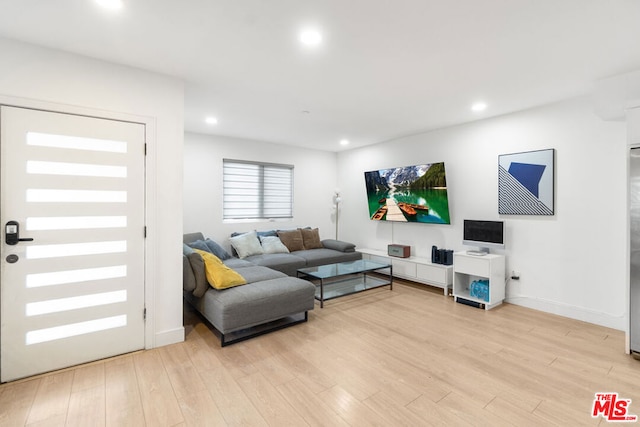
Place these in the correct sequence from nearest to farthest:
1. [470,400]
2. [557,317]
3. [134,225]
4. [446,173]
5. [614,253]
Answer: [470,400], [134,225], [614,253], [557,317], [446,173]

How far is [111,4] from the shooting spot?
183 centimetres

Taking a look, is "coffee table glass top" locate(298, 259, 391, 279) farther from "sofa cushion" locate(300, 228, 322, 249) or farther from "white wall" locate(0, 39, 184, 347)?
"white wall" locate(0, 39, 184, 347)

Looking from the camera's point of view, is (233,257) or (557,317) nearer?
(557,317)

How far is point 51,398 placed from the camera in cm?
203

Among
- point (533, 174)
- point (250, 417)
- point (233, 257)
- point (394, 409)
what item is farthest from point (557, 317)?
point (233, 257)

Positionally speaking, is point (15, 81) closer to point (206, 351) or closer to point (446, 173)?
point (206, 351)

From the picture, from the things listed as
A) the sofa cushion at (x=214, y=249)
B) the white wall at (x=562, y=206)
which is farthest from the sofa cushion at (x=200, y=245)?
the white wall at (x=562, y=206)

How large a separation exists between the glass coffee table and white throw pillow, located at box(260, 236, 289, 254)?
0.71 m

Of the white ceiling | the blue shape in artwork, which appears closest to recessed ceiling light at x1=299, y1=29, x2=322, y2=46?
the white ceiling

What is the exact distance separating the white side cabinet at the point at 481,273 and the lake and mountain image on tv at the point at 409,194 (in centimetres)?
82

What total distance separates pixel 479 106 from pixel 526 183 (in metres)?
1.16

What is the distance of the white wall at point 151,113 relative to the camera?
2326 mm

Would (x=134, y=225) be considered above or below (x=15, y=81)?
below

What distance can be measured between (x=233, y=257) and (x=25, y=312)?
9.42 feet
